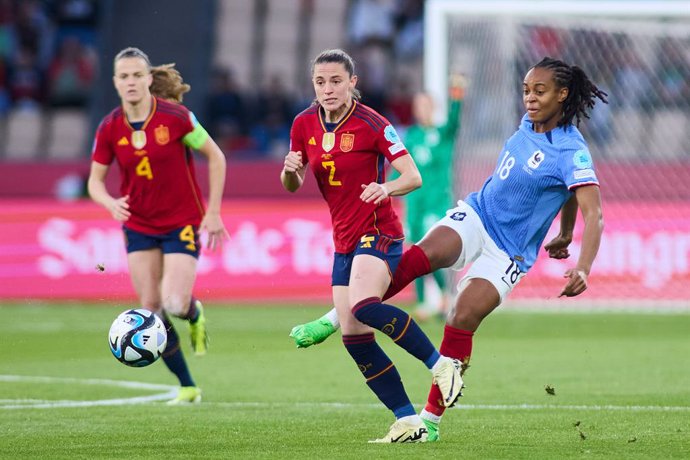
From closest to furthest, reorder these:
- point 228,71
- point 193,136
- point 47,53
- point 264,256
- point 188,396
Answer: point 188,396, point 193,136, point 264,256, point 228,71, point 47,53

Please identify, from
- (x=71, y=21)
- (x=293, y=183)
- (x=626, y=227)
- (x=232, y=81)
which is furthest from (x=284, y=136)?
(x=293, y=183)

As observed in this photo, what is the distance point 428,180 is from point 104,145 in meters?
6.31

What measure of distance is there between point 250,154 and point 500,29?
4.76 m

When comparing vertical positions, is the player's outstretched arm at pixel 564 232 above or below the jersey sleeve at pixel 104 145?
below

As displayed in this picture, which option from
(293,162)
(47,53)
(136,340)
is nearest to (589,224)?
(293,162)

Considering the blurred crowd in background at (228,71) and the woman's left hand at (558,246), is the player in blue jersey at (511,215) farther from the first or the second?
the blurred crowd in background at (228,71)

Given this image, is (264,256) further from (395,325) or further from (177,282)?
(395,325)

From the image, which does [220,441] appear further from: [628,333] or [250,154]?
[250,154]

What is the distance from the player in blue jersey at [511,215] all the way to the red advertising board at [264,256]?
378 inches

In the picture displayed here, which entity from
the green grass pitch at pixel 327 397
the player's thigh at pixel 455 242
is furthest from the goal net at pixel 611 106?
the player's thigh at pixel 455 242

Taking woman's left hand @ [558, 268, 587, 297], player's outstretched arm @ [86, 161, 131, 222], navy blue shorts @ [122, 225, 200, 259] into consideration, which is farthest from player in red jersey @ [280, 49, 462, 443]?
navy blue shorts @ [122, 225, 200, 259]

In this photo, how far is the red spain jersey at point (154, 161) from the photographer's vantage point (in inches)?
333

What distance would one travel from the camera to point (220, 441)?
6.49 meters

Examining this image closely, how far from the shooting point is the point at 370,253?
21.5 ft
